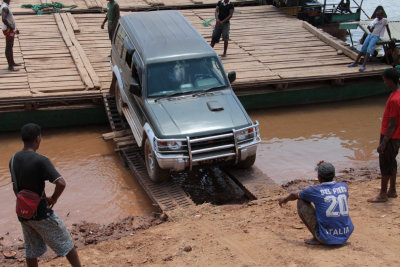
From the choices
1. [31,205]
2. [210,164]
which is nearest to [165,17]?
[210,164]

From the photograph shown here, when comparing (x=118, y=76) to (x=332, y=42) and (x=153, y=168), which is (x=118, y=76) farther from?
(x=332, y=42)

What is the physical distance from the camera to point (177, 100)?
8.10m

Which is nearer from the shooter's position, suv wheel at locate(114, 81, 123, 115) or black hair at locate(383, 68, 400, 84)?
black hair at locate(383, 68, 400, 84)

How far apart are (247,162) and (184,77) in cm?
183

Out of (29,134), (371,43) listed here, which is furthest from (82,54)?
(29,134)

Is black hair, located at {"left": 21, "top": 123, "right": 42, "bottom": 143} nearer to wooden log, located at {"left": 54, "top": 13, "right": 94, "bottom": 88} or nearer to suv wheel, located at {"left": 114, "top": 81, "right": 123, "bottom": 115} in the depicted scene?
suv wheel, located at {"left": 114, "top": 81, "right": 123, "bottom": 115}

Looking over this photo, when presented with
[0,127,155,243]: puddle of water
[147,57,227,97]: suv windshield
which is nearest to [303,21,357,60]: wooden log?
[147,57,227,97]: suv windshield

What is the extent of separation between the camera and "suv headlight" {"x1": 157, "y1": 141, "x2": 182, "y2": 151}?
24.1 feet

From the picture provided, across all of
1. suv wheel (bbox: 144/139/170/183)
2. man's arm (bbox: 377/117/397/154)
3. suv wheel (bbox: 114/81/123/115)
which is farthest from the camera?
suv wheel (bbox: 114/81/123/115)

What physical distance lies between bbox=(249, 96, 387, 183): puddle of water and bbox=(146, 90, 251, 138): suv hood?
1.83m

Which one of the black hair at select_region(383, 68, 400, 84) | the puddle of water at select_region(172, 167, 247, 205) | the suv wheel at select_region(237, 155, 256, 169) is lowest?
the puddle of water at select_region(172, 167, 247, 205)

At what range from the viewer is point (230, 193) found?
8.25 meters

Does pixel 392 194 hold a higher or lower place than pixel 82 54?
lower

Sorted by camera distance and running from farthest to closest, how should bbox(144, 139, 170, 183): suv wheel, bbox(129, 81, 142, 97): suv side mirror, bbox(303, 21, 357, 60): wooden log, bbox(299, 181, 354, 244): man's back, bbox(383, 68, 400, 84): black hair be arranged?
bbox(303, 21, 357, 60): wooden log
bbox(129, 81, 142, 97): suv side mirror
bbox(144, 139, 170, 183): suv wheel
bbox(383, 68, 400, 84): black hair
bbox(299, 181, 354, 244): man's back
